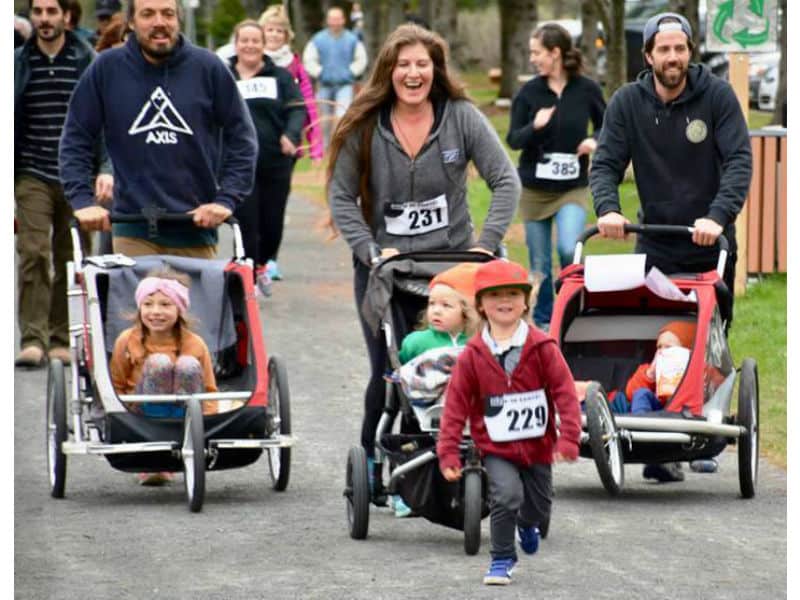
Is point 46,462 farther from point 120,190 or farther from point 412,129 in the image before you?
point 412,129

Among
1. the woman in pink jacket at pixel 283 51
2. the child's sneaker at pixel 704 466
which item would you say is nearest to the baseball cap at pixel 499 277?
the child's sneaker at pixel 704 466

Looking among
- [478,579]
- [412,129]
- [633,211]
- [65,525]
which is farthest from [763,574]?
[633,211]

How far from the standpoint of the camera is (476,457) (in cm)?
786

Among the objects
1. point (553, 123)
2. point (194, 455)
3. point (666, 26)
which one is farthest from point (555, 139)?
point (194, 455)

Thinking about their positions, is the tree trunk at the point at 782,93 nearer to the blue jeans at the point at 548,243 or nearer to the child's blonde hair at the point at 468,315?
the blue jeans at the point at 548,243

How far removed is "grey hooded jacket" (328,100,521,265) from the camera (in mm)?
8844

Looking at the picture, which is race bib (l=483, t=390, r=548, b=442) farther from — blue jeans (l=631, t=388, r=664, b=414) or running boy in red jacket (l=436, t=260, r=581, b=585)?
blue jeans (l=631, t=388, r=664, b=414)

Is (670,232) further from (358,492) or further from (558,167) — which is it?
(558,167)

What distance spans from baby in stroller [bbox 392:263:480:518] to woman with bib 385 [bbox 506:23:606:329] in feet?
19.4

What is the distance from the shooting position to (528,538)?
7918 mm

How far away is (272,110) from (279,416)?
6.86 metres

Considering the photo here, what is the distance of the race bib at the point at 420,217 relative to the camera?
886 cm

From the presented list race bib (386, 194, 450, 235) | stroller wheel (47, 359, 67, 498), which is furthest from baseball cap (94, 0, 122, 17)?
race bib (386, 194, 450, 235)

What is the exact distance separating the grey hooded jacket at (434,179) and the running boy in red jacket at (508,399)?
3.65 feet
